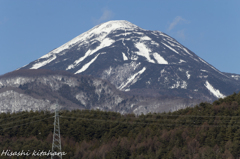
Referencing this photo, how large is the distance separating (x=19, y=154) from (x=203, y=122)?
6861 centimetres

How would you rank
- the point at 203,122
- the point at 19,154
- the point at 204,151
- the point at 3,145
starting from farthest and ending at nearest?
the point at 203,122 < the point at 3,145 < the point at 204,151 < the point at 19,154

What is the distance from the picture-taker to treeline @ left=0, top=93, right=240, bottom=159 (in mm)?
136250

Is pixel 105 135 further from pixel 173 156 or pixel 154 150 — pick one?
pixel 173 156

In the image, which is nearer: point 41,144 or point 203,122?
point 41,144

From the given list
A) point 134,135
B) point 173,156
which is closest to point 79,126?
point 134,135

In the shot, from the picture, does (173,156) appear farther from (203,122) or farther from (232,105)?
(232,105)

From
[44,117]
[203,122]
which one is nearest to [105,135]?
[44,117]

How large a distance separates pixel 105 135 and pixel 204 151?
50563mm

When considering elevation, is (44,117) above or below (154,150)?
above

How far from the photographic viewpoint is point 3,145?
459 ft

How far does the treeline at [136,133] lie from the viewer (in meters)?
136

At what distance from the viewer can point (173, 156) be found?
134500 mm

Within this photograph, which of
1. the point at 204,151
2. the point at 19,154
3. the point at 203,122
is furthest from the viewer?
the point at 203,122

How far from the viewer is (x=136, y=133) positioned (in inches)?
6767
